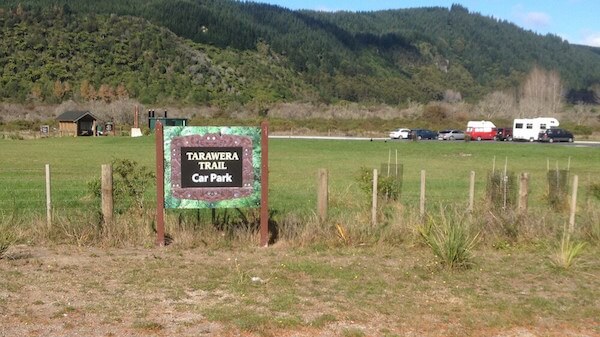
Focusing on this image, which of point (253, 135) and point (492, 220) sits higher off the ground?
point (253, 135)

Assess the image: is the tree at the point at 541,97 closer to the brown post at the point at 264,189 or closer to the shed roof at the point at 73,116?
the shed roof at the point at 73,116

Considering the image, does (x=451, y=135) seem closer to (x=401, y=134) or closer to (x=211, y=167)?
(x=401, y=134)

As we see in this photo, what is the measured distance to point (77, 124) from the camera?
81.5 meters

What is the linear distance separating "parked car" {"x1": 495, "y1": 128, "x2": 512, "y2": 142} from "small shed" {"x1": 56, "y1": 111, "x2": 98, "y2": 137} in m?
48.1

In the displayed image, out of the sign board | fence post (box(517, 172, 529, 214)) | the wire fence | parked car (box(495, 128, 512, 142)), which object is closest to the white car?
parked car (box(495, 128, 512, 142))

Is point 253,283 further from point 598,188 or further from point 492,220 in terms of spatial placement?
point 598,188

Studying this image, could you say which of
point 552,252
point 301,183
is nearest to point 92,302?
point 552,252

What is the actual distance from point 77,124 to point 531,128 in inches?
2080

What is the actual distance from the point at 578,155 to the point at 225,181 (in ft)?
115

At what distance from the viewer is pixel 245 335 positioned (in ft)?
20.6

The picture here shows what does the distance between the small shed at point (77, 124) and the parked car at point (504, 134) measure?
158 ft

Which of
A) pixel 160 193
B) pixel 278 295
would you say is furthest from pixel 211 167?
pixel 278 295

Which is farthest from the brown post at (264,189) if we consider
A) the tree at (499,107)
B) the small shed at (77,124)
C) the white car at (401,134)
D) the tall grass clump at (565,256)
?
the tree at (499,107)

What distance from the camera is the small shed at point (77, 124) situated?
267 ft
